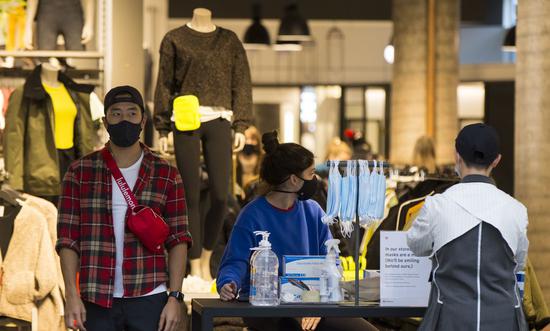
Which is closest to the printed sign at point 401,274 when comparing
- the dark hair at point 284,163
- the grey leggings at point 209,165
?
the dark hair at point 284,163

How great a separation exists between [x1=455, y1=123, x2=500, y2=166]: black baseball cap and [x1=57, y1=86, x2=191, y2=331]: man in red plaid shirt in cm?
116

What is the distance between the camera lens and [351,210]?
5238 mm

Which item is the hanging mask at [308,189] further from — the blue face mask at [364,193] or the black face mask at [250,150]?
the black face mask at [250,150]

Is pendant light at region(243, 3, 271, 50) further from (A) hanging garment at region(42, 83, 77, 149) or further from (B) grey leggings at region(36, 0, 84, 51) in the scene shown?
(A) hanging garment at region(42, 83, 77, 149)

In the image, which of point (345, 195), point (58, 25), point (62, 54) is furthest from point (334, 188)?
Result: point (58, 25)

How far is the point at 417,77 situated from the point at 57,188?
890 centimetres

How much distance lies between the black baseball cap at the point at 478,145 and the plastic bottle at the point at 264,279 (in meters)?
0.93

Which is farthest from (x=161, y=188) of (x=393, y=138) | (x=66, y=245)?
(x=393, y=138)

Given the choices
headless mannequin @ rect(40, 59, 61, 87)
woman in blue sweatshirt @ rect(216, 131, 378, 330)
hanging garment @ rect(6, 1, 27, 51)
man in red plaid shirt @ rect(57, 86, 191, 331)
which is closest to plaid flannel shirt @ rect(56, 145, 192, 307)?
man in red plaid shirt @ rect(57, 86, 191, 331)

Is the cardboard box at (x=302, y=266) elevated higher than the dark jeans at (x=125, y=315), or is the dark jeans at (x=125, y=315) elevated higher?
the cardboard box at (x=302, y=266)

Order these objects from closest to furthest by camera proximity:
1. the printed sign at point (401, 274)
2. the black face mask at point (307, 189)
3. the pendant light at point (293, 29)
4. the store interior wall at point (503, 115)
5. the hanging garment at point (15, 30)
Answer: the printed sign at point (401, 274), the black face mask at point (307, 189), the hanging garment at point (15, 30), the pendant light at point (293, 29), the store interior wall at point (503, 115)

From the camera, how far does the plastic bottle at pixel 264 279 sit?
5027 mm

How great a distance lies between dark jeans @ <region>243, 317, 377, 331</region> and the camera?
5457mm

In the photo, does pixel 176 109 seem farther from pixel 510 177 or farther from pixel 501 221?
pixel 510 177
